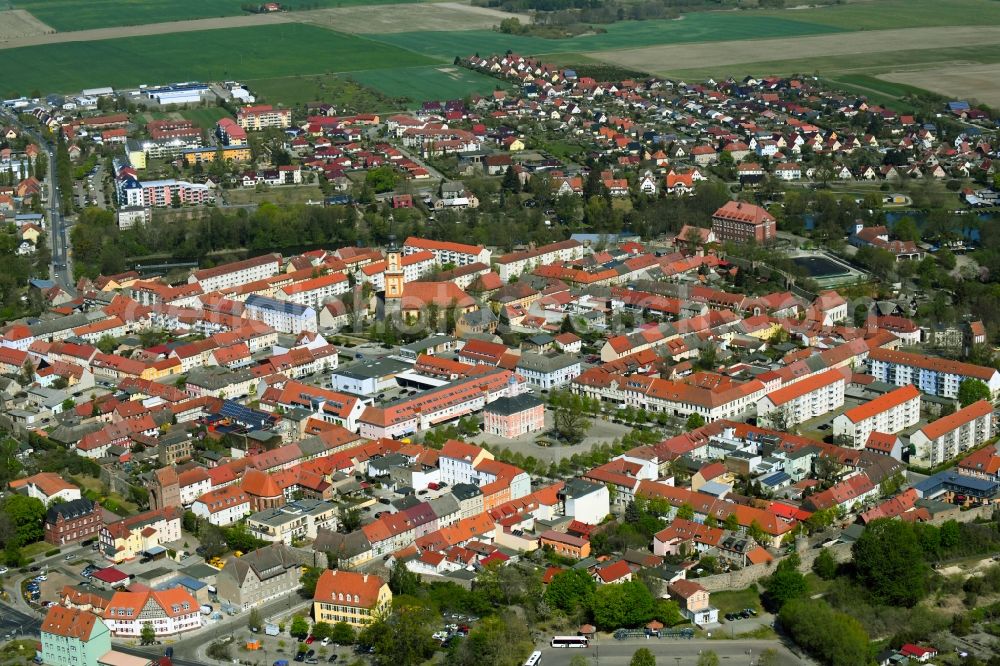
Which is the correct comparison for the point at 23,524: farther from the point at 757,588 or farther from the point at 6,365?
the point at 757,588

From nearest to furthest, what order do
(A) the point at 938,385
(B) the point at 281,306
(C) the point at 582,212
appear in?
1. (A) the point at 938,385
2. (B) the point at 281,306
3. (C) the point at 582,212

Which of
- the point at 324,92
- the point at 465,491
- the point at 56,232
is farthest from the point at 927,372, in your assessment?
the point at 324,92

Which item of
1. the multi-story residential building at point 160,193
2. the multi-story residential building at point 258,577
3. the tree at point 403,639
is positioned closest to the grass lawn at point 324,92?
the multi-story residential building at point 160,193

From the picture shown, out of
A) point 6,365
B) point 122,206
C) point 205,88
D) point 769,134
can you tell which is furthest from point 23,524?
point 205,88

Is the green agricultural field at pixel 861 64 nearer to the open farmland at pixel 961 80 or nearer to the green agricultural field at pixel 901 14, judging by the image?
the open farmland at pixel 961 80

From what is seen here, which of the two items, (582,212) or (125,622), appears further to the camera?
(582,212)

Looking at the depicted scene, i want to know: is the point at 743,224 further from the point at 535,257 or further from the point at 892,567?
the point at 892,567
